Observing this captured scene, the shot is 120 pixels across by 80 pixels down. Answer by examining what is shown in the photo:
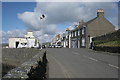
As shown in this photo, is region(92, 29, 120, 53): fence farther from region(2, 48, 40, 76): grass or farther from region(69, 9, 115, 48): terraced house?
region(2, 48, 40, 76): grass

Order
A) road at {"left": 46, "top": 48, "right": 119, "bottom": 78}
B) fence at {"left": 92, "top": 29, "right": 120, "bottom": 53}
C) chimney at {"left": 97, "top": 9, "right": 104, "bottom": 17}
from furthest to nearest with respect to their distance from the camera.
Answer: chimney at {"left": 97, "top": 9, "right": 104, "bottom": 17}, fence at {"left": 92, "top": 29, "right": 120, "bottom": 53}, road at {"left": 46, "top": 48, "right": 119, "bottom": 78}

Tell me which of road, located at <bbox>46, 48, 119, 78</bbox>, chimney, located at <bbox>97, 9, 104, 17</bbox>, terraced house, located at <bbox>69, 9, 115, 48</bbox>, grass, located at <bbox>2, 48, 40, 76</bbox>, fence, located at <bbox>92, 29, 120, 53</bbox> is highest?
chimney, located at <bbox>97, 9, 104, 17</bbox>

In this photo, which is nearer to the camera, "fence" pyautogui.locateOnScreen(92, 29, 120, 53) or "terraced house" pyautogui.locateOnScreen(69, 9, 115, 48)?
"fence" pyautogui.locateOnScreen(92, 29, 120, 53)

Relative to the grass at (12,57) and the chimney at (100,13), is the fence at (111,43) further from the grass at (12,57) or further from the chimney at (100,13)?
the grass at (12,57)

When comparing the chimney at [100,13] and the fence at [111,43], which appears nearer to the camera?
the fence at [111,43]

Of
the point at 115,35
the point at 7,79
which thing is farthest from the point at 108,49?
the point at 7,79

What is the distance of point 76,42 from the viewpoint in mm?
73875

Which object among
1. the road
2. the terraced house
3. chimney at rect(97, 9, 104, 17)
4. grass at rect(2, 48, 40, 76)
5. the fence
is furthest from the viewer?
chimney at rect(97, 9, 104, 17)

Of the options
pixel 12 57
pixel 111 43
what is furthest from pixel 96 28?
pixel 12 57

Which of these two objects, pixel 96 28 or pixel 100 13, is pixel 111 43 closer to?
pixel 96 28

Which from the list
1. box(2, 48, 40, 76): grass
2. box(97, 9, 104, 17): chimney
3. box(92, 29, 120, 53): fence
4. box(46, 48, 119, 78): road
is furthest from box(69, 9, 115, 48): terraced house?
box(46, 48, 119, 78): road

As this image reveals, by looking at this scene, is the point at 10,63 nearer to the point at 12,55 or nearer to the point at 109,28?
the point at 12,55

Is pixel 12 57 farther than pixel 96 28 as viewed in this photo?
No

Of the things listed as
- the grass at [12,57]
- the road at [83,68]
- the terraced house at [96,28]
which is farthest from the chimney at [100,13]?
the road at [83,68]
